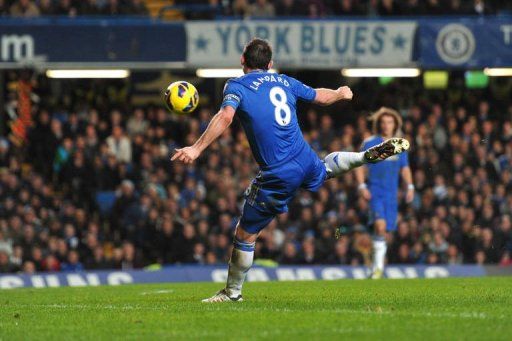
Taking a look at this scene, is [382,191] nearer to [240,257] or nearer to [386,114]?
[386,114]

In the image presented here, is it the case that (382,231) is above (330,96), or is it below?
below

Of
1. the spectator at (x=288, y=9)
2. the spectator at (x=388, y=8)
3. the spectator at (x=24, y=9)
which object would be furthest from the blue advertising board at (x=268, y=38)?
the spectator at (x=388, y=8)

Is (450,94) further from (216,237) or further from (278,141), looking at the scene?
(278,141)

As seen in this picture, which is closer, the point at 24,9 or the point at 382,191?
the point at 382,191

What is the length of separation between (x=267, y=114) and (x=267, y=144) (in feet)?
0.91

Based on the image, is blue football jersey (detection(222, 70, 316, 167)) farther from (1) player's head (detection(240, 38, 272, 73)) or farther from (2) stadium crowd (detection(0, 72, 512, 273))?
(2) stadium crowd (detection(0, 72, 512, 273))

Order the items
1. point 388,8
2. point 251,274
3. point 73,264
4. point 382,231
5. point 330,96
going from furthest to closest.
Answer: point 388,8 < point 73,264 < point 251,274 < point 382,231 < point 330,96

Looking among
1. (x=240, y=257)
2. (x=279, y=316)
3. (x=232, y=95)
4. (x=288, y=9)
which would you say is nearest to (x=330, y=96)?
(x=232, y=95)

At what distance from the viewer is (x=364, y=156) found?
39.9ft

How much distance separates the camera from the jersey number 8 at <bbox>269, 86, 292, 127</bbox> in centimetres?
1172

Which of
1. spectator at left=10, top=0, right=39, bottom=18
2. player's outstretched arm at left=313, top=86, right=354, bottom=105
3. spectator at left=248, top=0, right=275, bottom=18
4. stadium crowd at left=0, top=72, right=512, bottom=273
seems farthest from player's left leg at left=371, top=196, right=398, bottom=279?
spectator at left=10, top=0, right=39, bottom=18

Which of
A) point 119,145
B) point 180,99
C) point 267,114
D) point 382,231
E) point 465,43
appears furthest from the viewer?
point 465,43

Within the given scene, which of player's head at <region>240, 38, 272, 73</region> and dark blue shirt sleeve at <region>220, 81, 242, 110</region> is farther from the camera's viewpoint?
player's head at <region>240, 38, 272, 73</region>

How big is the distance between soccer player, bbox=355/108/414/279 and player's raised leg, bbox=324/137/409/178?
5.17 m
